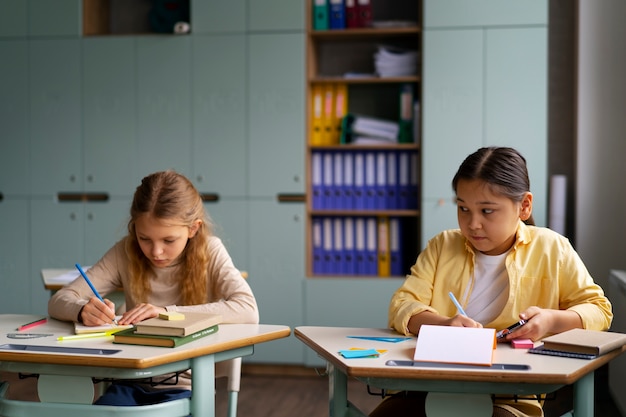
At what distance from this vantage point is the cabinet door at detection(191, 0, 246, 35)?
179 inches

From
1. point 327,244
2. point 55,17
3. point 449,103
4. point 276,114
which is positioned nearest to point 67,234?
point 55,17

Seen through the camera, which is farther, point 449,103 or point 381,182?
point 381,182

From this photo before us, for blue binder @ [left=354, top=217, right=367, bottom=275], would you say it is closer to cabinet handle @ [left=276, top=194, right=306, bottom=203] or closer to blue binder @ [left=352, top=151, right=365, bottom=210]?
blue binder @ [left=352, top=151, right=365, bottom=210]

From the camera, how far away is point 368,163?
4535mm

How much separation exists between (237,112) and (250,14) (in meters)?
0.57

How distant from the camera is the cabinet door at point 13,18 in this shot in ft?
15.6

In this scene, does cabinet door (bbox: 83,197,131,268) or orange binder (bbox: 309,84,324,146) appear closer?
orange binder (bbox: 309,84,324,146)

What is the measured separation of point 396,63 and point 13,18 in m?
2.33

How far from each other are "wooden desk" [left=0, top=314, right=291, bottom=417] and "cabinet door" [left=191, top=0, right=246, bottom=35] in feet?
9.41

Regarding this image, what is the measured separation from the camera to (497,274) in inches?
88.4

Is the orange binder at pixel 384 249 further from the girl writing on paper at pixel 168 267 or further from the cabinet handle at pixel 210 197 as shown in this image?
the girl writing on paper at pixel 168 267

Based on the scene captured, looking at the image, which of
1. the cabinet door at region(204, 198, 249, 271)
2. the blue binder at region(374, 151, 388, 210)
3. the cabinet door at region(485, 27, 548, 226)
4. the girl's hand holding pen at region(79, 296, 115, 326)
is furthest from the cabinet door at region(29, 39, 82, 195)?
the girl's hand holding pen at region(79, 296, 115, 326)

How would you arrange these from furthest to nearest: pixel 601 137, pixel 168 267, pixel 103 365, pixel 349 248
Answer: pixel 349 248, pixel 601 137, pixel 168 267, pixel 103 365

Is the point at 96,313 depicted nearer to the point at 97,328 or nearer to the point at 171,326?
the point at 97,328
